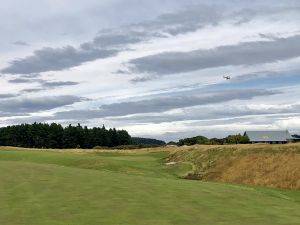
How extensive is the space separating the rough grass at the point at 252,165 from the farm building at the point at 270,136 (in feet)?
399

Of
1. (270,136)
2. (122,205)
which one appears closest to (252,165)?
(122,205)

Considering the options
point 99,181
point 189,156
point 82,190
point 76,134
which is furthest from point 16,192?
point 76,134

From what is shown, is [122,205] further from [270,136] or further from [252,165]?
[270,136]

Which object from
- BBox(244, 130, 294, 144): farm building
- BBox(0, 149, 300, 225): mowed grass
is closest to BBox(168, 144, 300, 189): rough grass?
BBox(0, 149, 300, 225): mowed grass

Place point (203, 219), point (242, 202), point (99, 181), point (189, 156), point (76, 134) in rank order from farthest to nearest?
point (76, 134) < point (189, 156) < point (99, 181) < point (242, 202) < point (203, 219)

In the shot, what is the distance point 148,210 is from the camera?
1944 cm

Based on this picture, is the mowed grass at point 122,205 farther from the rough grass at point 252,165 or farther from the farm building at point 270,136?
the farm building at point 270,136

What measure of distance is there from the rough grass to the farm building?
12161 centimetres

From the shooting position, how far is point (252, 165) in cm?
5131

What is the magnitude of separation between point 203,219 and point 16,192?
37.5 ft

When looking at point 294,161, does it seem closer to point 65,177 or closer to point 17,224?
point 65,177

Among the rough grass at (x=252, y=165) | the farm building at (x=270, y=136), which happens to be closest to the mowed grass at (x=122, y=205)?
the rough grass at (x=252, y=165)

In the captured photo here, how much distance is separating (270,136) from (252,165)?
136420mm

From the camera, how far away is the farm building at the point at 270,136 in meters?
179
